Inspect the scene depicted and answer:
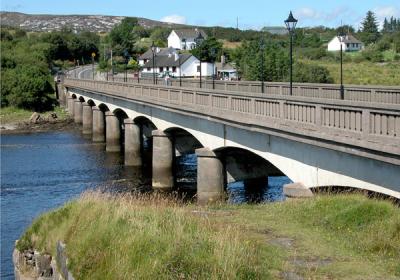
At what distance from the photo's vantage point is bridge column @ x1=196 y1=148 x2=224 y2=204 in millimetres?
25766

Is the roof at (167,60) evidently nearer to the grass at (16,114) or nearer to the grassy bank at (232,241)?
the grass at (16,114)

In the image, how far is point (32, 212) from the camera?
2753 cm

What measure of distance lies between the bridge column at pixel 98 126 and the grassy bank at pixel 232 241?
44.0 meters

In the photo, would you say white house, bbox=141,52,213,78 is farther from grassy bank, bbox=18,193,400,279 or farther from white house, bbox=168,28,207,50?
grassy bank, bbox=18,193,400,279

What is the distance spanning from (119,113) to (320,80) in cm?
2103

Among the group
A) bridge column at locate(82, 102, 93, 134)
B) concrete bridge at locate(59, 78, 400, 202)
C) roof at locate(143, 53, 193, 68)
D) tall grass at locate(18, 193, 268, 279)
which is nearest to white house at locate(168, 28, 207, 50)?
roof at locate(143, 53, 193, 68)

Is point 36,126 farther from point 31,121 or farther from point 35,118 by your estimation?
point 35,118

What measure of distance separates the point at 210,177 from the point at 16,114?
190 ft

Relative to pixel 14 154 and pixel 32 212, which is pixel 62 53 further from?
pixel 32 212

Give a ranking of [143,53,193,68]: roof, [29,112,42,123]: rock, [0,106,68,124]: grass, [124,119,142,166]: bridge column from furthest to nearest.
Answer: [143,53,193,68]: roof, [0,106,68,124]: grass, [29,112,42,123]: rock, [124,119,142,166]: bridge column

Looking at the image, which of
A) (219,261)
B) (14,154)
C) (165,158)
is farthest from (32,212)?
(14,154)

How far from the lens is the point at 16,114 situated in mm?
78500

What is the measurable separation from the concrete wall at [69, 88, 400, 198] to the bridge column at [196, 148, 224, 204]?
1.58 ft

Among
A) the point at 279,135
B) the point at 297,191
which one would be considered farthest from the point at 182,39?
the point at 297,191
